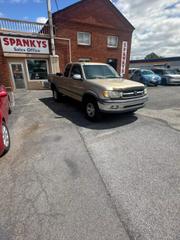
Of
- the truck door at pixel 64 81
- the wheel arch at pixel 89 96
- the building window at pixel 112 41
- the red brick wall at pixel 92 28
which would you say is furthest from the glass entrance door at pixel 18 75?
the building window at pixel 112 41

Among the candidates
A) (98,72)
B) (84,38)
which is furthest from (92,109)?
(84,38)

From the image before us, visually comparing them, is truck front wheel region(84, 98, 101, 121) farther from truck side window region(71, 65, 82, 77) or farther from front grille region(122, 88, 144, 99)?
truck side window region(71, 65, 82, 77)

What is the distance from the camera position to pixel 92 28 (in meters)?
14.2

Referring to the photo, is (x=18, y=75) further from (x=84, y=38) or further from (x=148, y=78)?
(x=148, y=78)

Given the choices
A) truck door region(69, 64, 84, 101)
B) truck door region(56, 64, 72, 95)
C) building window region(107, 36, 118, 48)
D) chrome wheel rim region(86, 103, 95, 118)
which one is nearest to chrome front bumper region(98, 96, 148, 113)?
chrome wheel rim region(86, 103, 95, 118)

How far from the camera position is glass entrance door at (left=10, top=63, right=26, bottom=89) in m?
11.4

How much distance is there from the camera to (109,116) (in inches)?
226

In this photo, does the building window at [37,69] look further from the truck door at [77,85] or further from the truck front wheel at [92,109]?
the truck front wheel at [92,109]

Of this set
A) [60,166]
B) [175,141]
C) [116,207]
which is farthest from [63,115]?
[116,207]

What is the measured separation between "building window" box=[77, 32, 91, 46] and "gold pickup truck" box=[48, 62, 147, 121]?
9.13m

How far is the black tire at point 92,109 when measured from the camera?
4851mm

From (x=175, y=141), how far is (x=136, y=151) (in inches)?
47.8

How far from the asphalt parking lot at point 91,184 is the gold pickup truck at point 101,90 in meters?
0.70

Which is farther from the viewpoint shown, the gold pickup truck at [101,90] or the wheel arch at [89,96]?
the wheel arch at [89,96]
